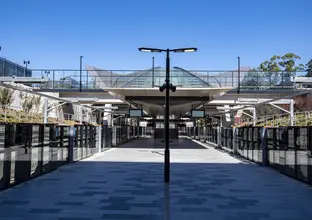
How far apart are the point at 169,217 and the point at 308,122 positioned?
16.7m

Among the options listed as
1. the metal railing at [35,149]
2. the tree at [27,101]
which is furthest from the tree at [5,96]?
the metal railing at [35,149]

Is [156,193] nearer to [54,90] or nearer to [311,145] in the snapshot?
[311,145]

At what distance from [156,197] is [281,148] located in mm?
6500

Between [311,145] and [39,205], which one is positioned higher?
[311,145]

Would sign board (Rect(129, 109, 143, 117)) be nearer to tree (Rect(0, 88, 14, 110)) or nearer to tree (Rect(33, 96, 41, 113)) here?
tree (Rect(0, 88, 14, 110))

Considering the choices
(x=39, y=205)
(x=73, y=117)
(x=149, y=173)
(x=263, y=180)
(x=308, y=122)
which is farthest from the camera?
(x=73, y=117)

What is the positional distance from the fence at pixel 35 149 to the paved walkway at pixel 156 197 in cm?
47

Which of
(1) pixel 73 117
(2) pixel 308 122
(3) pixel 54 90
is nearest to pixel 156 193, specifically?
(2) pixel 308 122

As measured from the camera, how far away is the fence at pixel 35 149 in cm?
926

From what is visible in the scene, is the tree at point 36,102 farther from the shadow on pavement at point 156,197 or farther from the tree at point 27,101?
the shadow on pavement at point 156,197

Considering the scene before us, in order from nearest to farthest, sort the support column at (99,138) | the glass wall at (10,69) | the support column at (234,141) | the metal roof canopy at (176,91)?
the support column at (234,141), the support column at (99,138), the metal roof canopy at (176,91), the glass wall at (10,69)

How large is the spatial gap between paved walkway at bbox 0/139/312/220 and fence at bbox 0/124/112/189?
0.47m

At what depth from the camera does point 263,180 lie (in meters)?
12.3

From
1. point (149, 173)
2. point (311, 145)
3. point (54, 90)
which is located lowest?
point (149, 173)
